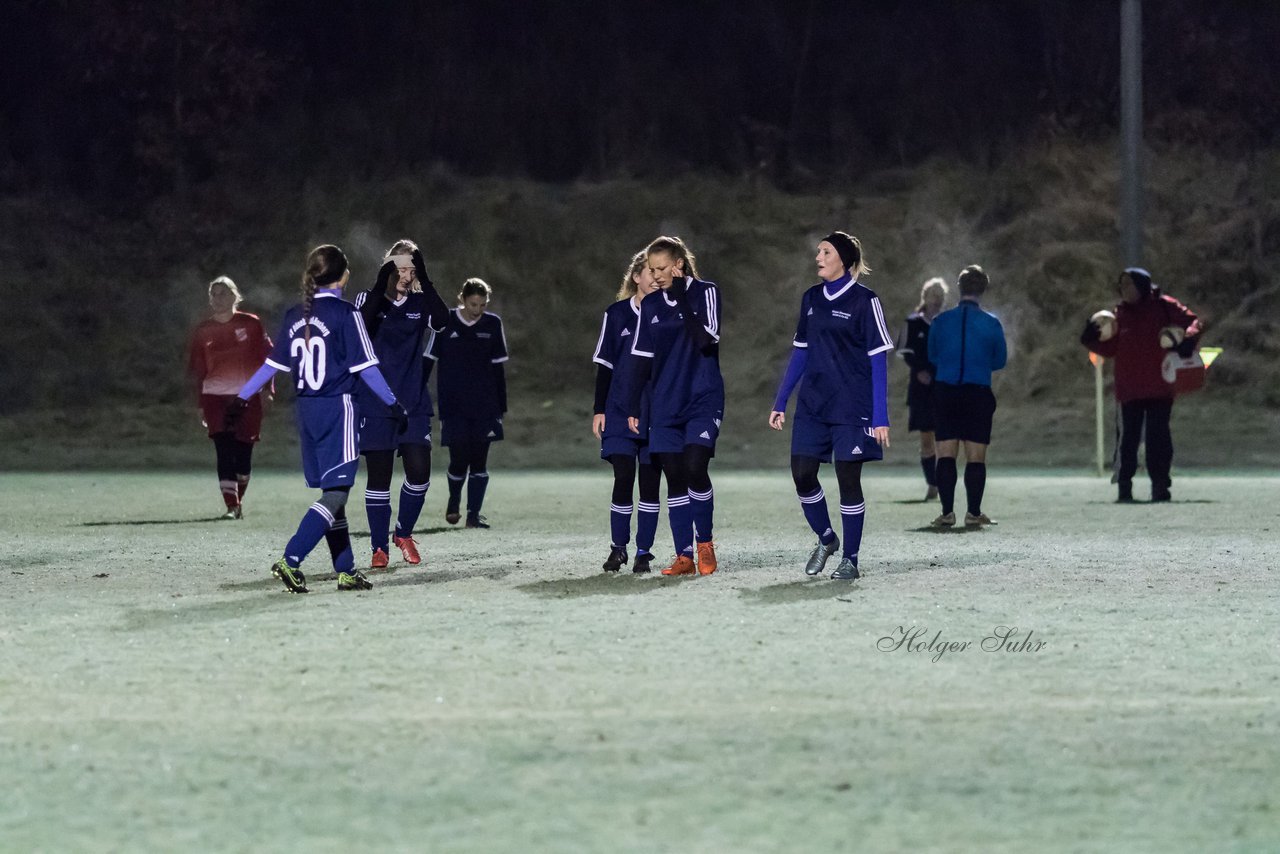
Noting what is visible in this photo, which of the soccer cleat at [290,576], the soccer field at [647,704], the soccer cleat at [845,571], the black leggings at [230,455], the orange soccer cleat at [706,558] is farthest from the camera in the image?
the black leggings at [230,455]

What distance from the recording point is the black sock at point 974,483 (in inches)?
555

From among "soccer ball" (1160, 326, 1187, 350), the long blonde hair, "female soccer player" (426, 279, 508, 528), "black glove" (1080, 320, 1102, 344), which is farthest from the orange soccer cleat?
"black glove" (1080, 320, 1102, 344)

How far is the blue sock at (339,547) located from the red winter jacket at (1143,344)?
9.13 metres

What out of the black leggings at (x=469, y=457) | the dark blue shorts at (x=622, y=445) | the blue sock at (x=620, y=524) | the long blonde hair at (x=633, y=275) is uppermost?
the long blonde hair at (x=633, y=275)

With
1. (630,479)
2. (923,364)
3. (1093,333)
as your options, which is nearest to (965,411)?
(923,364)

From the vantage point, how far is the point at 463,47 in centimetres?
4266

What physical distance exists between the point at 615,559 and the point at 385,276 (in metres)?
2.13

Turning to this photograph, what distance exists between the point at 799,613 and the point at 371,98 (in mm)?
34735

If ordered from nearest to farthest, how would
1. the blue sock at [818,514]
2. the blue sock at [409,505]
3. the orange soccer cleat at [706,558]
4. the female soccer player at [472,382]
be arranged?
the blue sock at [818,514]
the orange soccer cleat at [706,558]
the blue sock at [409,505]
the female soccer player at [472,382]

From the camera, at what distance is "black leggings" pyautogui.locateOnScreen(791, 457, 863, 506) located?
1041cm

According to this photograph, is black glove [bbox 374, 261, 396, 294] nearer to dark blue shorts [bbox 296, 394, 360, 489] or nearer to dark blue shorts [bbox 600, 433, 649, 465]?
dark blue shorts [bbox 296, 394, 360, 489]

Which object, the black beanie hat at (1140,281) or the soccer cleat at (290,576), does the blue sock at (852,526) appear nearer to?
the soccer cleat at (290,576)

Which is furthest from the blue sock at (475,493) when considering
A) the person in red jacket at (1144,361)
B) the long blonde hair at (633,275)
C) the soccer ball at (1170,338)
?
the soccer ball at (1170,338)

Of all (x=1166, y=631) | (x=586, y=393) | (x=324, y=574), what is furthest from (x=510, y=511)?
(x=586, y=393)
